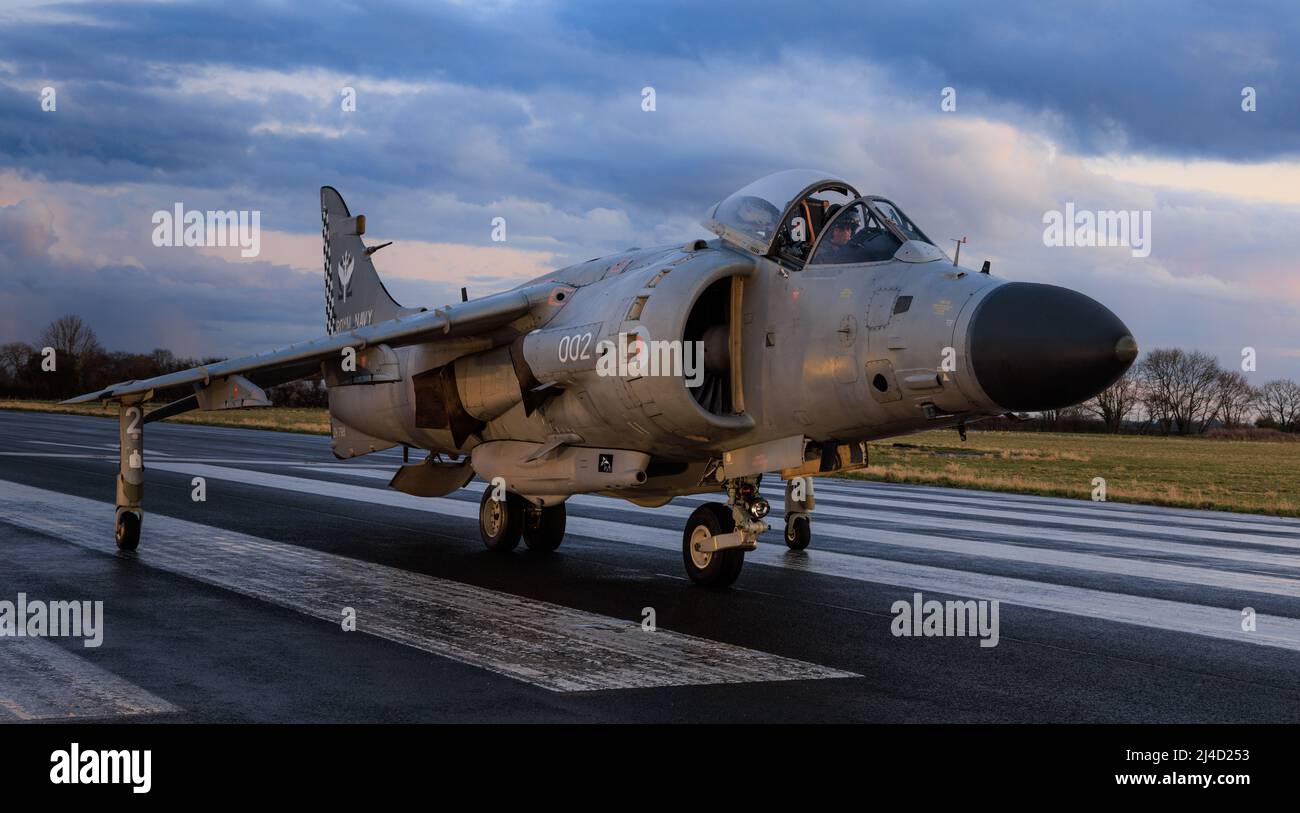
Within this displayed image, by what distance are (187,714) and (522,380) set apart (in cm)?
644

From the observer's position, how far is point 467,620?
9.28 meters

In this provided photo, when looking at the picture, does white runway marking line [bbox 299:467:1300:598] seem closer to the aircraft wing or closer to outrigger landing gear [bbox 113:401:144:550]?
the aircraft wing

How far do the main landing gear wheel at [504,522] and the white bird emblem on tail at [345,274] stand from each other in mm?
5301

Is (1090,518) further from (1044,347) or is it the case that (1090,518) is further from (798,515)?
(1044,347)

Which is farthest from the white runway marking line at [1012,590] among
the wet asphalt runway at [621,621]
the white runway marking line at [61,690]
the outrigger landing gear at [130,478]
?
the white runway marking line at [61,690]

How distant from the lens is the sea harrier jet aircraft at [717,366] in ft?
27.9

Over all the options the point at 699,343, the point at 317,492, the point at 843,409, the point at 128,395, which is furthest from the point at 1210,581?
the point at 317,492

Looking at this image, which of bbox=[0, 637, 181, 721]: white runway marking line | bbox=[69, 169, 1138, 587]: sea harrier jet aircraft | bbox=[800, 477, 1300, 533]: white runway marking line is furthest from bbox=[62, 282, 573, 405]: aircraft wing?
bbox=[800, 477, 1300, 533]: white runway marking line

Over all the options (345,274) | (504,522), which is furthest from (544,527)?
(345,274)

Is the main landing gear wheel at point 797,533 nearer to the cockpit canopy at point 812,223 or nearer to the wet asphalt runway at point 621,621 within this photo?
the wet asphalt runway at point 621,621

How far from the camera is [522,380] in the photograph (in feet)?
39.9

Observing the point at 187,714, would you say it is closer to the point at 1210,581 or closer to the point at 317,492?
the point at 1210,581

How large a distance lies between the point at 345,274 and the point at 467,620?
9.75m
